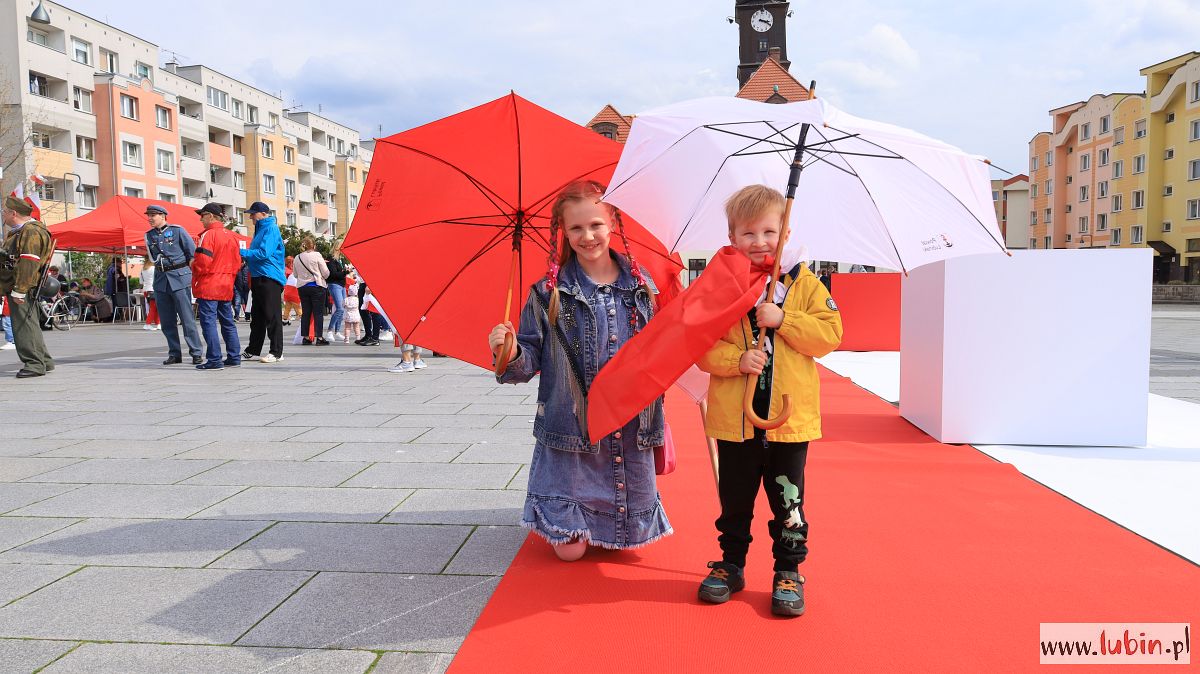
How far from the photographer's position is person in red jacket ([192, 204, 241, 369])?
10227 millimetres

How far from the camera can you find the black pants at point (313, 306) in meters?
14.4

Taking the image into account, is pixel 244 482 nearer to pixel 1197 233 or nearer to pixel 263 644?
pixel 263 644

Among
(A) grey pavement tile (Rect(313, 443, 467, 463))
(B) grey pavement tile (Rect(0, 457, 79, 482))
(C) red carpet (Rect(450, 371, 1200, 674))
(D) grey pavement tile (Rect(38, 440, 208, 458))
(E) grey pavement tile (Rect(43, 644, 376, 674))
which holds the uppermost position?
(D) grey pavement tile (Rect(38, 440, 208, 458))

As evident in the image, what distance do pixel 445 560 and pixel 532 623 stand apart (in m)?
0.73

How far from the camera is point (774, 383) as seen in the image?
2.78 metres

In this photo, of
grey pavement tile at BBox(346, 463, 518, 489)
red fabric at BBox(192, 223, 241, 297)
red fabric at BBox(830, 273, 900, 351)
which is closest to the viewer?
grey pavement tile at BBox(346, 463, 518, 489)

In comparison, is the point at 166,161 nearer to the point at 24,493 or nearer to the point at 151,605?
the point at 24,493

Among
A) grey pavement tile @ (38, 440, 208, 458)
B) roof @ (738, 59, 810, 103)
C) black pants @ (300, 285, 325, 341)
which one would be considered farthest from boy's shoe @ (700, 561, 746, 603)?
roof @ (738, 59, 810, 103)

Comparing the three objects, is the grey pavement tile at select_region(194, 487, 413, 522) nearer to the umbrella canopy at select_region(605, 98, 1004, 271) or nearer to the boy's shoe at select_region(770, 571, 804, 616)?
the boy's shoe at select_region(770, 571, 804, 616)

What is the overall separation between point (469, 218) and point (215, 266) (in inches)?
323

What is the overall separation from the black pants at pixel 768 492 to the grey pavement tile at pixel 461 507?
1.30m

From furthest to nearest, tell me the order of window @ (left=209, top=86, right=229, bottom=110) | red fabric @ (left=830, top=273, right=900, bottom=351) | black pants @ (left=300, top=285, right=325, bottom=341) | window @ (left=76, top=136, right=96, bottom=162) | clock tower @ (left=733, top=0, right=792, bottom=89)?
window @ (left=209, top=86, right=229, bottom=110), clock tower @ (left=733, top=0, right=792, bottom=89), window @ (left=76, top=136, right=96, bottom=162), black pants @ (left=300, top=285, right=325, bottom=341), red fabric @ (left=830, top=273, right=900, bottom=351)

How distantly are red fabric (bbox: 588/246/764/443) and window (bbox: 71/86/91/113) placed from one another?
158 ft

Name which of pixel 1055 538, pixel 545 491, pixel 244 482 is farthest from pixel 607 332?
pixel 244 482
